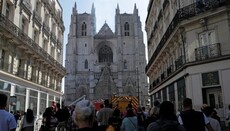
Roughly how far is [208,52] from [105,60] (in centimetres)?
5529

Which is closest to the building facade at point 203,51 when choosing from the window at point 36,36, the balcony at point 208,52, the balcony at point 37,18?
the balcony at point 208,52

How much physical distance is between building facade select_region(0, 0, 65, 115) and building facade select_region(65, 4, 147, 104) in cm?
3279

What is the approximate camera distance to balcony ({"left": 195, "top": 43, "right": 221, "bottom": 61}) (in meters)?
13.1

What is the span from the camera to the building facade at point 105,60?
63344 millimetres

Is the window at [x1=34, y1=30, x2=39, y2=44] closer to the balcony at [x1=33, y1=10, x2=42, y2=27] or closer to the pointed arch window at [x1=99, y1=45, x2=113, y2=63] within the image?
the balcony at [x1=33, y1=10, x2=42, y2=27]

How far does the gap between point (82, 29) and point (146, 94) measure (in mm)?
28059

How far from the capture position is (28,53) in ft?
67.9

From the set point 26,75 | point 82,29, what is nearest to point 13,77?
point 26,75

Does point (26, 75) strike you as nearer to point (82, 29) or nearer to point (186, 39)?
point (186, 39)

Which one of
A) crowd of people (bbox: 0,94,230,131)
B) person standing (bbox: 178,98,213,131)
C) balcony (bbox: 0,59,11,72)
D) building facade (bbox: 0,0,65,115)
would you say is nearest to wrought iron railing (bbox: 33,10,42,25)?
building facade (bbox: 0,0,65,115)

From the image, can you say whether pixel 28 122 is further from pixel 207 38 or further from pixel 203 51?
pixel 207 38

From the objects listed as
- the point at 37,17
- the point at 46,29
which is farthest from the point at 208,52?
the point at 46,29

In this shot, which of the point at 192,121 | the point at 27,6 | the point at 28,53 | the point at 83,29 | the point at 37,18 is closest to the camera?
the point at 192,121

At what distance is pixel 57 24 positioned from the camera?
105 feet
